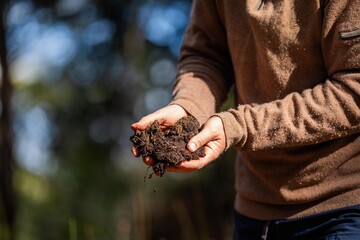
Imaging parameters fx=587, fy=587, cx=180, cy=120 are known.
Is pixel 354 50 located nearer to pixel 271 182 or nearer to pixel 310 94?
pixel 310 94

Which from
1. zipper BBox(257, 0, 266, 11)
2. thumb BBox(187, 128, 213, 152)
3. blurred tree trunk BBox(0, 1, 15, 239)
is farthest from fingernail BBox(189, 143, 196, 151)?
blurred tree trunk BBox(0, 1, 15, 239)

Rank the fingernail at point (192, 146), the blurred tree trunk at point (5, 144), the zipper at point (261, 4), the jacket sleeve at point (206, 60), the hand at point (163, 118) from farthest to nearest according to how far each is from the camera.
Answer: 1. the blurred tree trunk at point (5, 144)
2. the jacket sleeve at point (206, 60)
3. the zipper at point (261, 4)
4. the hand at point (163, 118)
5. the fingernail at point (192, 146)

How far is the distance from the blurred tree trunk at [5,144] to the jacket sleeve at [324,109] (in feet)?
9.84

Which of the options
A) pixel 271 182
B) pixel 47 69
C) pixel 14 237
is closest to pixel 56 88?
pixel 47 69

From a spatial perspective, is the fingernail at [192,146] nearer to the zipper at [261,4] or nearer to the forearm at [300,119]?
the forearm at [300,119]

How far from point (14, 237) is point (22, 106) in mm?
1852

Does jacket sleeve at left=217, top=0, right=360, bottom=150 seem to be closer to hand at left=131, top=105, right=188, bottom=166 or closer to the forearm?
the forearm

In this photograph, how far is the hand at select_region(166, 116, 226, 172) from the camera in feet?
4.95

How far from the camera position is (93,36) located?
547cm

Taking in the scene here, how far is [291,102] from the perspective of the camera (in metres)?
1.58

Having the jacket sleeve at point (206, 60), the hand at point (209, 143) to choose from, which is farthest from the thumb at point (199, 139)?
the jacket sleeve at point (206, 60)

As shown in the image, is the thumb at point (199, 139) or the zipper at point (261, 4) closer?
the thumb at point (199, 139)

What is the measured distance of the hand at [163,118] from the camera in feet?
5.29

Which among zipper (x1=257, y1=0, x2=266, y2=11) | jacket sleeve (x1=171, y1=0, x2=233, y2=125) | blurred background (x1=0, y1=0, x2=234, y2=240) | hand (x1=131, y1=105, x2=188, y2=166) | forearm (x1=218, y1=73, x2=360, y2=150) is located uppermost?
zipper (x1=257, y1=0, x2=266, y2=11)
